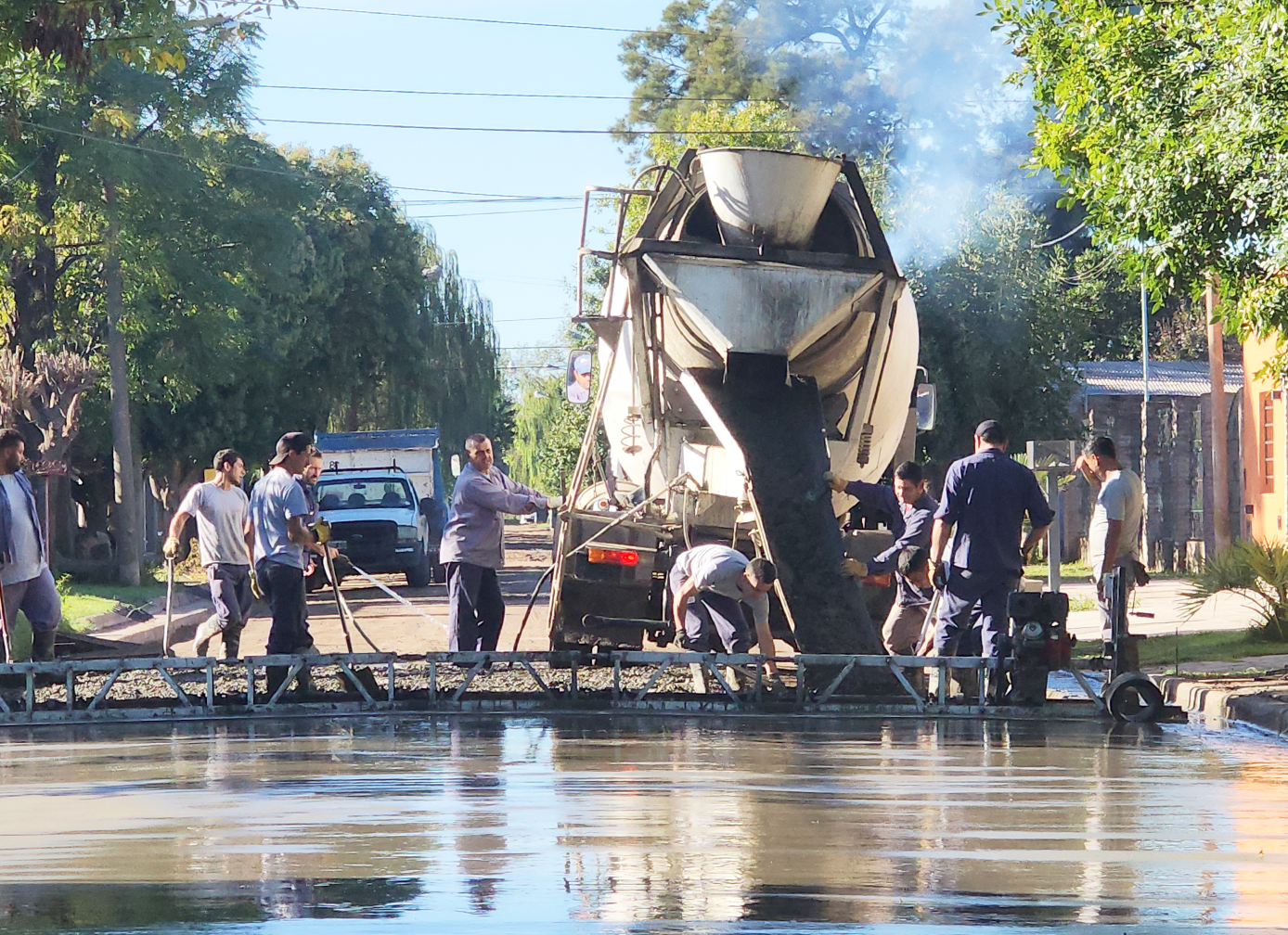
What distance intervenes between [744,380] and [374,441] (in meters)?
22.6

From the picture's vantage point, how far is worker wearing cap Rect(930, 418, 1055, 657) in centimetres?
1148

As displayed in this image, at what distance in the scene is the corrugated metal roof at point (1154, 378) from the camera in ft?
137

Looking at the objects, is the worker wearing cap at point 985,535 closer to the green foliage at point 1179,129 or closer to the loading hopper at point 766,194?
the loading hopper at point 766,194

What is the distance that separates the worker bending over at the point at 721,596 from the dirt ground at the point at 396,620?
3530 mm

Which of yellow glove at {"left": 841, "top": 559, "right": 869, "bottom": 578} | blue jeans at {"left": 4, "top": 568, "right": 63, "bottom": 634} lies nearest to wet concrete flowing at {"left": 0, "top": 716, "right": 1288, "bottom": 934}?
yellow glove at {"left": 841, "top": 559, "right": 869, "bottom": 578}

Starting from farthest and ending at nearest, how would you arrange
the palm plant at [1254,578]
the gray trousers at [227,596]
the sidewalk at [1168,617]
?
the sidewalk at [1168,617] → the palm plant at [1254,578] → the gray trousers at [227,596]

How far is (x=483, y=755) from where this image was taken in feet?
31.3

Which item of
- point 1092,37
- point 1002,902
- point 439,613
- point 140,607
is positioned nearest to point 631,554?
point 1092,37

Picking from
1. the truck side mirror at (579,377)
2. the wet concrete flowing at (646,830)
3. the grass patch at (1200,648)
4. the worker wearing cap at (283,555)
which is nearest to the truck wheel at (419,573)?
the truck side mirror at (579,377)

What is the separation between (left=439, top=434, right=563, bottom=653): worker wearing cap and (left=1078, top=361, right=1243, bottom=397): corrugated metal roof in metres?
28.4

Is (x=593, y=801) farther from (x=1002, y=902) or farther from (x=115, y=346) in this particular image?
(x=115, y=346)

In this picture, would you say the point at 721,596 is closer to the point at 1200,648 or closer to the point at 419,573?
the point at 1200,648

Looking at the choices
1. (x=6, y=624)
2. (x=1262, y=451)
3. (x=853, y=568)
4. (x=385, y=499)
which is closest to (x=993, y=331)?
(x=1262, y=451)

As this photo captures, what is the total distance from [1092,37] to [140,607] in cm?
1603
